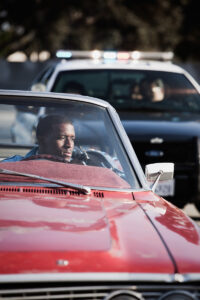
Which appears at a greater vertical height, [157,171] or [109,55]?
[109,55]

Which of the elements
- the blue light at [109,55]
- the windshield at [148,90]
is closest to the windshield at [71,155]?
the windshield at [148,90]

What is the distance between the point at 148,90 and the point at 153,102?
6.0 inches

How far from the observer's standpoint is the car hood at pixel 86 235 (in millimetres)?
2971

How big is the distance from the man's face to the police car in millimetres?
3280

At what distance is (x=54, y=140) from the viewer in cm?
463

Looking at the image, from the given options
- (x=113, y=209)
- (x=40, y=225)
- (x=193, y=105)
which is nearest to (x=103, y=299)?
(x=40, y=225)

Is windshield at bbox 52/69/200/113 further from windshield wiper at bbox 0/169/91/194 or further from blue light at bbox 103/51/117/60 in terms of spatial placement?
windshield wiper at bbox 0/169/91/194

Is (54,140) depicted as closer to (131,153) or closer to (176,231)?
(131,153)

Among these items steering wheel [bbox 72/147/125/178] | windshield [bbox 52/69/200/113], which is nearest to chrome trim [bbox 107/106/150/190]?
steering wheel [bbox 72/147/125/178]

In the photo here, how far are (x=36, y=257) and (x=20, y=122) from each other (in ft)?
25.0

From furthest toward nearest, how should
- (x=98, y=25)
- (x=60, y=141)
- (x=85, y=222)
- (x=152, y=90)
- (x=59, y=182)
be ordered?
(x=98, y=25)
(x=152, y=90)
(x=60, y=141)
(x=59, y=182)
(x=85, y=222)

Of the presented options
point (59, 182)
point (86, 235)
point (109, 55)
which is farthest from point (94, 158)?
point (109, 55)

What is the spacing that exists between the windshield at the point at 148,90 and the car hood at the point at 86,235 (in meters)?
5.38

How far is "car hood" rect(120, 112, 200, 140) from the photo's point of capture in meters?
8.18
